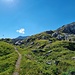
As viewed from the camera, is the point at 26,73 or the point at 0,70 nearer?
the point at 26,73

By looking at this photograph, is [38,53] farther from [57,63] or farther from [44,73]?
[44,73]

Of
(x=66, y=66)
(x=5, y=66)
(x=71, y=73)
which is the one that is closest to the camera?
(x=71, y=73)

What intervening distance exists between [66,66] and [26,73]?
27.3 meters

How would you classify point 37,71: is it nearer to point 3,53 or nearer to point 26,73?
point 26,73

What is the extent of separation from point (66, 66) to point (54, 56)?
107 feet

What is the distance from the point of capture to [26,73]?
6200 centimetres

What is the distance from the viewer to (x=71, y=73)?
64500 millimetres

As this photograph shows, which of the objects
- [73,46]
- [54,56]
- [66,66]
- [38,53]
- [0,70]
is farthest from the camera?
[73,46]

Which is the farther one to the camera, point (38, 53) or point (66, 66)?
point (38, 53)

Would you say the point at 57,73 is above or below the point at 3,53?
below

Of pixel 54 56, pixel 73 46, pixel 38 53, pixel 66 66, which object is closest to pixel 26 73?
pixel 66 66

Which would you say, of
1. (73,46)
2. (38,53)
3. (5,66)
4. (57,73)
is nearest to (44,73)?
(57,73)

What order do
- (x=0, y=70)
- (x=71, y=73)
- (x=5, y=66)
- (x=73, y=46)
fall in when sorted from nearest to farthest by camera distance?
(x=71, y=73)
(x=0, y=70)
(x=5, y=66)
(x=73, y=46)

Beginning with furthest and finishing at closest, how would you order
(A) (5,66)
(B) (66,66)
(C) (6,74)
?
(B) (66,66)
(A) (5,66)
(C) (6,74)
